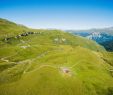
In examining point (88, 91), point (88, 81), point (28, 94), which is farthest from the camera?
point (88, 81)

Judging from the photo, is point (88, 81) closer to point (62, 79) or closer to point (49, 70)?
point (62, 79)

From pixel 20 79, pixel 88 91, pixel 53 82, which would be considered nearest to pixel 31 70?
pixel 20 79

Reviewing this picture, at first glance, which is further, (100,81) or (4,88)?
(100,81)

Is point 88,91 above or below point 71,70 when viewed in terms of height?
below

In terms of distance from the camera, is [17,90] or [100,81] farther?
[100,81]

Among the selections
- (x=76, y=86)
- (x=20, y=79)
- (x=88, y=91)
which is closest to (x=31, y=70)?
(x=20, y=79)

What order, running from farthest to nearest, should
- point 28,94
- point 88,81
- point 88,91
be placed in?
point 88,81, point 88,91, point 28,94

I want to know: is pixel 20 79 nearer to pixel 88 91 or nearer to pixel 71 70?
pixel 71 70

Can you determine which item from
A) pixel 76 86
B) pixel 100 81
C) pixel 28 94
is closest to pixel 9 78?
pixel 28 94

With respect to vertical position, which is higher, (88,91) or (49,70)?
(49,70)
